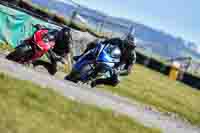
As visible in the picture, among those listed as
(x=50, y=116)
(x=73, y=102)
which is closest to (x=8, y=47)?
(x=73, y=102)

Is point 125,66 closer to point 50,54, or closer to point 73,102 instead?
point 50,54

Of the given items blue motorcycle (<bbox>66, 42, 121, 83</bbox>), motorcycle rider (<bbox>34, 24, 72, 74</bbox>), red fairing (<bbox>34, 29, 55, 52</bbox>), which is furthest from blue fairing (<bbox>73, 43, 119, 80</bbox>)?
red fairing (<bbox>34, 29, 55, 52</bbox>)

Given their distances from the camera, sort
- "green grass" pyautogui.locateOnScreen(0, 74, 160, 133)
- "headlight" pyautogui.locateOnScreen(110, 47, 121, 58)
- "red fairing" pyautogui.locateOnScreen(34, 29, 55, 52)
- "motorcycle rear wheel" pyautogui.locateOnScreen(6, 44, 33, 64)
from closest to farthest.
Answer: "green grass" pyautogui.locateOnScreen(0, 74, 160, 133), "motorcycle rear wheel" pyautogui.locateOnScreen(6, 44, 33, 64), "red fairing" pyautogui.locateOnScreen(34, 29, 55, 52), "headlight" pyautogui.locateOnScreen(110, 47, 121, 58)

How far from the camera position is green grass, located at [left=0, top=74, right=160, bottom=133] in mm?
7188

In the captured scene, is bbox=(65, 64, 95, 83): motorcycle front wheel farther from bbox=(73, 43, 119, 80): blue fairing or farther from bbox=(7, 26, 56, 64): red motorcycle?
bbox=(7, 26, 56, 64): red motorcycle

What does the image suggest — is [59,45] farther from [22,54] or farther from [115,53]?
[115,53]

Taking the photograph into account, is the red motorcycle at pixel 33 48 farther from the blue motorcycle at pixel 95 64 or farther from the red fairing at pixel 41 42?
the blue motorcycle at pixel 95 64

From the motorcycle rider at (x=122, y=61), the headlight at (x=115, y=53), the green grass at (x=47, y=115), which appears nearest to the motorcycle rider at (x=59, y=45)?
the motorcycle rider at (x=122, y=61)

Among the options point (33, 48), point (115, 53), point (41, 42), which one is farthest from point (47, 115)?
point (115, 53)

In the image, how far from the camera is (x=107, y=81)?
1465cm

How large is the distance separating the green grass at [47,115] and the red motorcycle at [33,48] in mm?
3923

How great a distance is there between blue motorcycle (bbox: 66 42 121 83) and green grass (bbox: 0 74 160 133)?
149 inches

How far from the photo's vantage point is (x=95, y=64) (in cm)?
1402

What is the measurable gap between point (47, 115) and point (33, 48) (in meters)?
6.31
